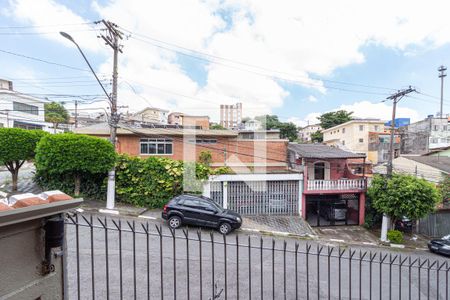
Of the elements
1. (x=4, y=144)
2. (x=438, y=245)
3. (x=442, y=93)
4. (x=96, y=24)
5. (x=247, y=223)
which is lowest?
(x=438, y=245)

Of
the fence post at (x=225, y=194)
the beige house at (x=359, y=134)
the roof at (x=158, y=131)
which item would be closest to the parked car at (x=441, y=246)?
the fence post at (x=225, y=194)

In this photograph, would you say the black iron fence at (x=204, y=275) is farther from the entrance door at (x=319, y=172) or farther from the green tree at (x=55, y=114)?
the green tree at (x=55, y=114)

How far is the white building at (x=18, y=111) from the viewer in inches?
982

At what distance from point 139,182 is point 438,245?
16086 mm

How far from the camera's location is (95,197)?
42.3ft

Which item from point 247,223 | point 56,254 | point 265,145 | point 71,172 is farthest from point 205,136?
point 56,254

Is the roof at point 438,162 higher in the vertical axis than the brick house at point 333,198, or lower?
higher

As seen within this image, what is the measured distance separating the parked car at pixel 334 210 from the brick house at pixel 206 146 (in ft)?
13.4

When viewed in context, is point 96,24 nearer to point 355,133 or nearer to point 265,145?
point 265,145

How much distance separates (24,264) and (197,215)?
9.06 m

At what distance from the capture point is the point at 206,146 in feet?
58.6

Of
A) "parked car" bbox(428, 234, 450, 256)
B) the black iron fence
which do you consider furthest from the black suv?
"parked car" bbox(428, 234, 450, 256)

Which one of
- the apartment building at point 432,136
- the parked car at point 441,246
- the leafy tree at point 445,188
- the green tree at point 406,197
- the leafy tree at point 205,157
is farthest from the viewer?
the apartment building at point 432,136

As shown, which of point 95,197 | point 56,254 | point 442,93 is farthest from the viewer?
point 442,93
